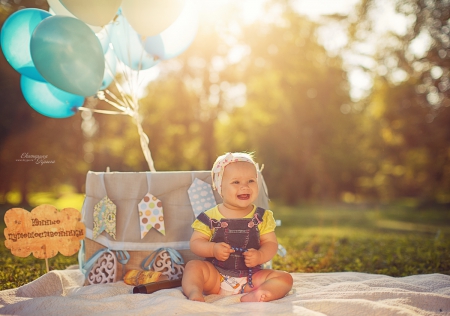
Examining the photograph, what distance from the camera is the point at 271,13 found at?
1622cm

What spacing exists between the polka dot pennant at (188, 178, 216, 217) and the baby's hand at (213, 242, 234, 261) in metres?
0.53

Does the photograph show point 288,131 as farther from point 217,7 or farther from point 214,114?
point 217,7

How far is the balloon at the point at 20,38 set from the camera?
3.28 metres

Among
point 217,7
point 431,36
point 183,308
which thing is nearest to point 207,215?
point 183,308

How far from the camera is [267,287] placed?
2.34 m

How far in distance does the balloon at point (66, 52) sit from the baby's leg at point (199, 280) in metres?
1.52

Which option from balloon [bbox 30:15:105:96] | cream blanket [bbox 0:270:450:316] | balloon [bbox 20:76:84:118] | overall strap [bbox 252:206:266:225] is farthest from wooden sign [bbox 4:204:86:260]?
overall strap [bbox 252:206:266:225]

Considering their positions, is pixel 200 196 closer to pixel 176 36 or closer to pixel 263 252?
pixel 263 252

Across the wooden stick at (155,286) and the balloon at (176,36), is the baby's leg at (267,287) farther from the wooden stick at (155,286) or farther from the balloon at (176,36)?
the balloon at (176,36)

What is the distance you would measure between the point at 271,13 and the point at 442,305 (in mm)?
15353

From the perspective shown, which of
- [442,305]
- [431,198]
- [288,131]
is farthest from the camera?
[288,131]

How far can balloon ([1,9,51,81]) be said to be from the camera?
3283 mm

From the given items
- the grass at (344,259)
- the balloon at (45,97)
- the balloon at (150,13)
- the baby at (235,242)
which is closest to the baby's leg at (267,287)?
the baby at (235,242)

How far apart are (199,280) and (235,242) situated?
0.30 meters
